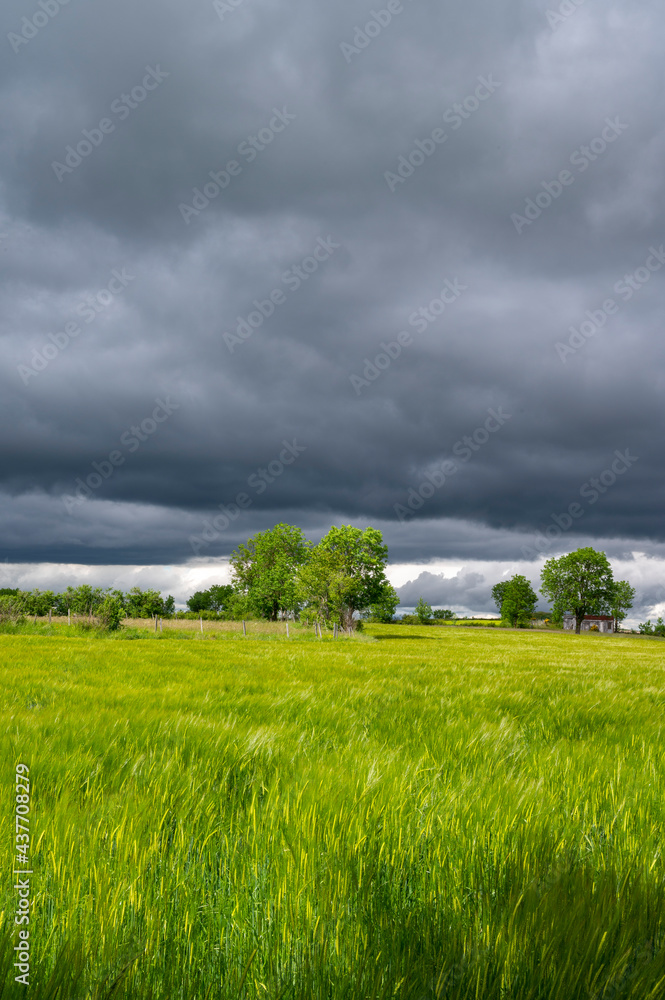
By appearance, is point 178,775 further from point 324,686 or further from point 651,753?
point 324,686

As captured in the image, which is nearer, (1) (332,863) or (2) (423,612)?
(1) (332,863)

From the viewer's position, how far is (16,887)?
1930 millimetres

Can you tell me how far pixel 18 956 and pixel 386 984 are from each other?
1.13m

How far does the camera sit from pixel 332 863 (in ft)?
6.97

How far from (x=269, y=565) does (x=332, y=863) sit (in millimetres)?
92690

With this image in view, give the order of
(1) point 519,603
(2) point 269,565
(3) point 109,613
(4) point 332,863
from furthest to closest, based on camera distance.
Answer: (1) point 519,603 → (2) point 269,565 → (3) point 109,613 → (4) point 332,863

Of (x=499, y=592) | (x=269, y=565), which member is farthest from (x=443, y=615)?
(x=269, y=565)

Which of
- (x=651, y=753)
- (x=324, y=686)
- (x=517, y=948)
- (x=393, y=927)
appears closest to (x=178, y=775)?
(x=393, y=927)

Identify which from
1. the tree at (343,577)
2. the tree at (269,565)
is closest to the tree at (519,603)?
the tree at (269,565)

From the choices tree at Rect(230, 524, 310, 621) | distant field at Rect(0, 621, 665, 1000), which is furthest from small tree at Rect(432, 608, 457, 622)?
distant field at Rect(0, 621, 665, 1000)

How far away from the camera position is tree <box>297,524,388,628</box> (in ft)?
190

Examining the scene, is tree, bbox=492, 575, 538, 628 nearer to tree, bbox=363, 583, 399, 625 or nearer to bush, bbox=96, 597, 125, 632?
tree, bbox=363, 583, 399, 625

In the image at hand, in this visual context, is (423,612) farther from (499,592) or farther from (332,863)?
(332,863)

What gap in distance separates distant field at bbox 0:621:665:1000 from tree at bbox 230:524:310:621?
262ft
